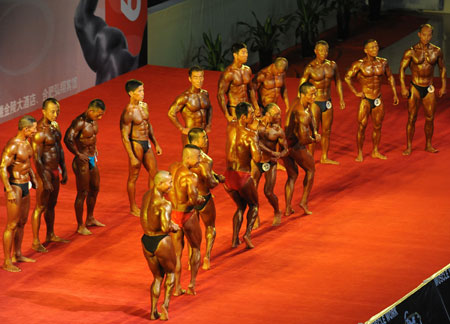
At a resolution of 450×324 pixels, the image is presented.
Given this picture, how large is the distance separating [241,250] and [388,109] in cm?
581

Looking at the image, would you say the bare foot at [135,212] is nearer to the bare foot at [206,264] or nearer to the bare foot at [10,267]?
the bare foot at [206,264]

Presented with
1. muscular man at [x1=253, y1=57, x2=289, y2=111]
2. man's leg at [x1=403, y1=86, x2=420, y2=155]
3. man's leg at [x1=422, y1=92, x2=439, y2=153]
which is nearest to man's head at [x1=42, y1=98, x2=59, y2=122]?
muscular man at [x1=253, y1=57, x2=289, y2=111]

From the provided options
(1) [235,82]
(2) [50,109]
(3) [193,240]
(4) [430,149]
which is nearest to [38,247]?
(2) [50,109]

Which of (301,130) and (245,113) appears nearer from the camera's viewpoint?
(245,113)

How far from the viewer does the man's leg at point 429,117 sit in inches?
518

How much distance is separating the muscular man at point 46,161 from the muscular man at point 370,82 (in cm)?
420

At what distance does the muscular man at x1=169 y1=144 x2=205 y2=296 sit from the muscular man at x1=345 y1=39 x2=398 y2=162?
434 cm

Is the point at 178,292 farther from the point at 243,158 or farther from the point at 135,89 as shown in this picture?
the point at 135,89

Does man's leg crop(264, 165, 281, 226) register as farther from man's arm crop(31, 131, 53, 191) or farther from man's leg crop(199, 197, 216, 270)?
man's arm crop(31, 131, 53, 191)

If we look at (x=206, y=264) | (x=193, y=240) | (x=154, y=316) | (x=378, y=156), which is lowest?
(x=154, y=316)

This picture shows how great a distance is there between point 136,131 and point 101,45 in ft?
18.5

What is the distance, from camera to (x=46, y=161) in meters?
10.0

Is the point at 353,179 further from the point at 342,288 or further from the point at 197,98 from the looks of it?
the point at 342,288

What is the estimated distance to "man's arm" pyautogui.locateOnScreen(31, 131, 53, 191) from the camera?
32.6 ft
